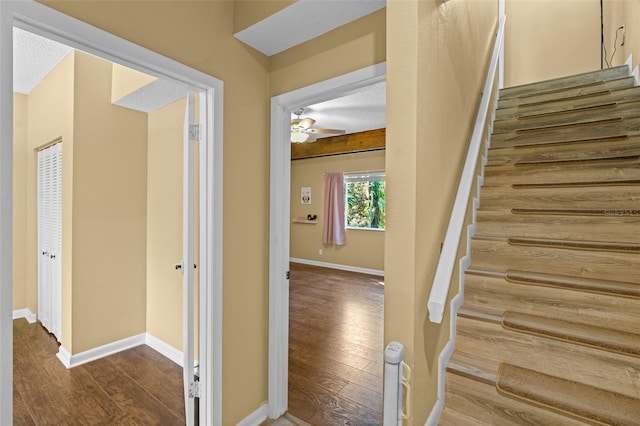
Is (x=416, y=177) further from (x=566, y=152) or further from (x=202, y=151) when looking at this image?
(x=566, y=152)

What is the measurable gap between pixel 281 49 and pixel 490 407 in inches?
87.8

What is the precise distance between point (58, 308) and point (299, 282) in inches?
133

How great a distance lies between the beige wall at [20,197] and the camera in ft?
11.6

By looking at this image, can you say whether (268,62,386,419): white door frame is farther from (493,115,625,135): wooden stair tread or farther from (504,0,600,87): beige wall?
(504,0,600,87): beige wall

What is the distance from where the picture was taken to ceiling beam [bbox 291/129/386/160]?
5.83 metres

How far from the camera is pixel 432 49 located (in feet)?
4.25

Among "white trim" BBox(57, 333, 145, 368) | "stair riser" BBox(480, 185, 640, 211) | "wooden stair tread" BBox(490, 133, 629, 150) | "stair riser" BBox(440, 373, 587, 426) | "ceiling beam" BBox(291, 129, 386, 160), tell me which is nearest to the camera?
"stair riser" BBox(440, 373, 587, 426)

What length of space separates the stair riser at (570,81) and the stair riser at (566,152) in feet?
4.68

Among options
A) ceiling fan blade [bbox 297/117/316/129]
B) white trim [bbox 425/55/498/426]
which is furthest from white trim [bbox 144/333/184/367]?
ceiling fan blade [bbox 297/117/316/129]

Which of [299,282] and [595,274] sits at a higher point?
[595,274]

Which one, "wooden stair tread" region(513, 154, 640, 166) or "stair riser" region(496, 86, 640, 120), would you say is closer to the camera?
"wooden stair tread" region(513, 154, 640, 166)

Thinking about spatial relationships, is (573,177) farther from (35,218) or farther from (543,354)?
(35,218)

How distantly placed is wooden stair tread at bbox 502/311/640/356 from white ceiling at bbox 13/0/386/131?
146 centimetres

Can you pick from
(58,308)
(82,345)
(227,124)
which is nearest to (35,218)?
(58,308)
